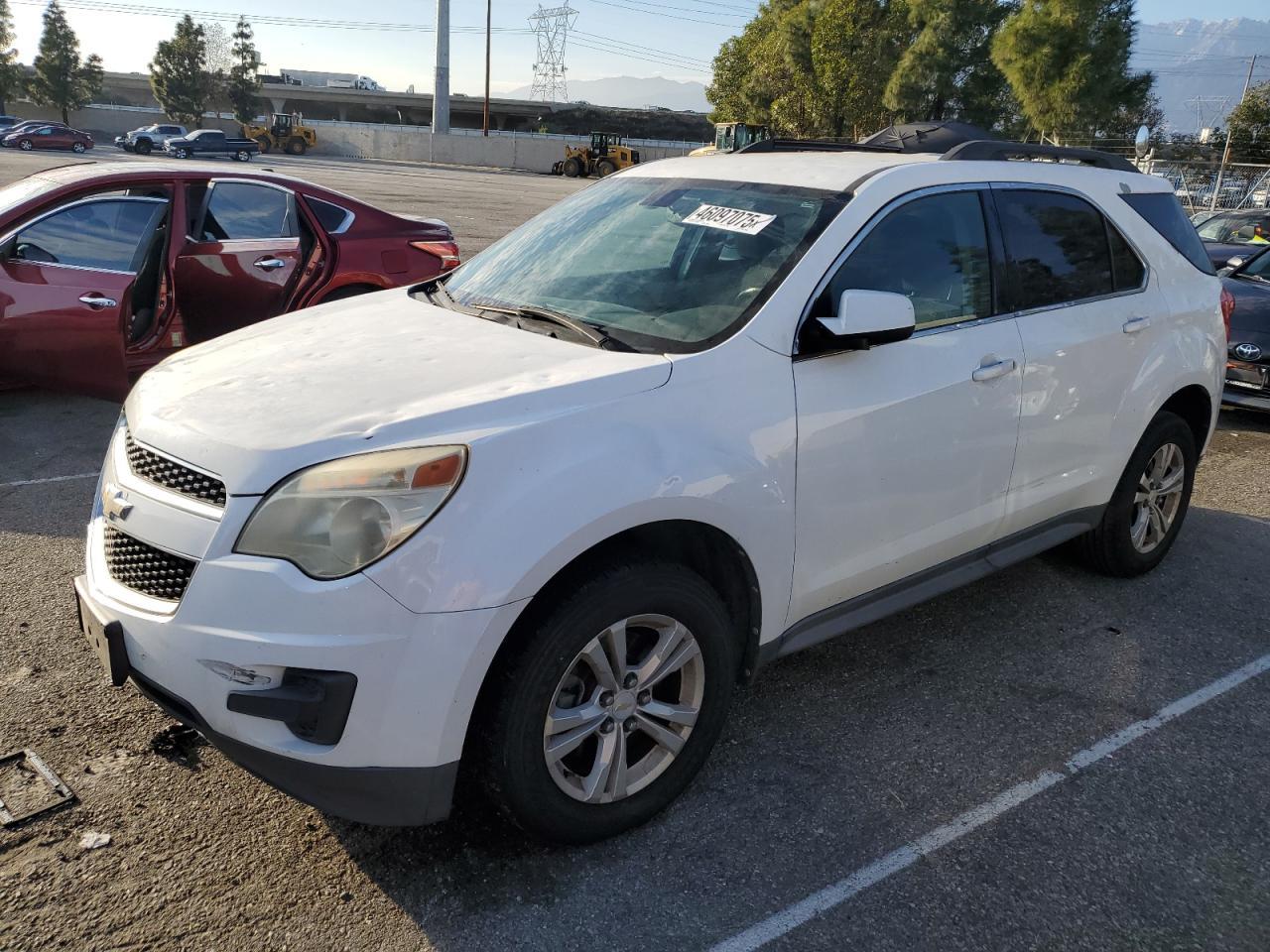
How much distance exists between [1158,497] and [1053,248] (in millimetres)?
1513

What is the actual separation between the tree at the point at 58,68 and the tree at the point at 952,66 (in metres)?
62.8

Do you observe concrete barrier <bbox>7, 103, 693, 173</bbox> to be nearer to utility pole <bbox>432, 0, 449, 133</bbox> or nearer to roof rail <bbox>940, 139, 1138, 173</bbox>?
utility pole <bbox>432, 0, 449, 133</bbox>

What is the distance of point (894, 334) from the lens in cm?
304

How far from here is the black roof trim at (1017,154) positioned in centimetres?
373

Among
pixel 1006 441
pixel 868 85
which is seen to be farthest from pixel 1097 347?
pixel 868 85

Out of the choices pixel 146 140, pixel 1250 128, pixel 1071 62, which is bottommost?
pixel 146 140

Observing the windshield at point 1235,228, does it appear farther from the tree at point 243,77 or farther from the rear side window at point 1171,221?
the tree at point 243,77

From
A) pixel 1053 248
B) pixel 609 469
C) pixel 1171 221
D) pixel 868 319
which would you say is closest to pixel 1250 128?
pixel 1171 221

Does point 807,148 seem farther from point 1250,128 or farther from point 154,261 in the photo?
point 1250,128

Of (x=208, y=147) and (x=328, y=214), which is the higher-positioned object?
(x=208, y=147)

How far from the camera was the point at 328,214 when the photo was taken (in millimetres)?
7195

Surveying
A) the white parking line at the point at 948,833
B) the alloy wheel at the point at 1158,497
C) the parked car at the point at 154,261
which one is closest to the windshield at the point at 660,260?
the white parking line at the point at 948,833

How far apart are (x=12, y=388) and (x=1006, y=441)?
598 centimetres

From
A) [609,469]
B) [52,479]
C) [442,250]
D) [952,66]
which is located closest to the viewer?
[609,469]
